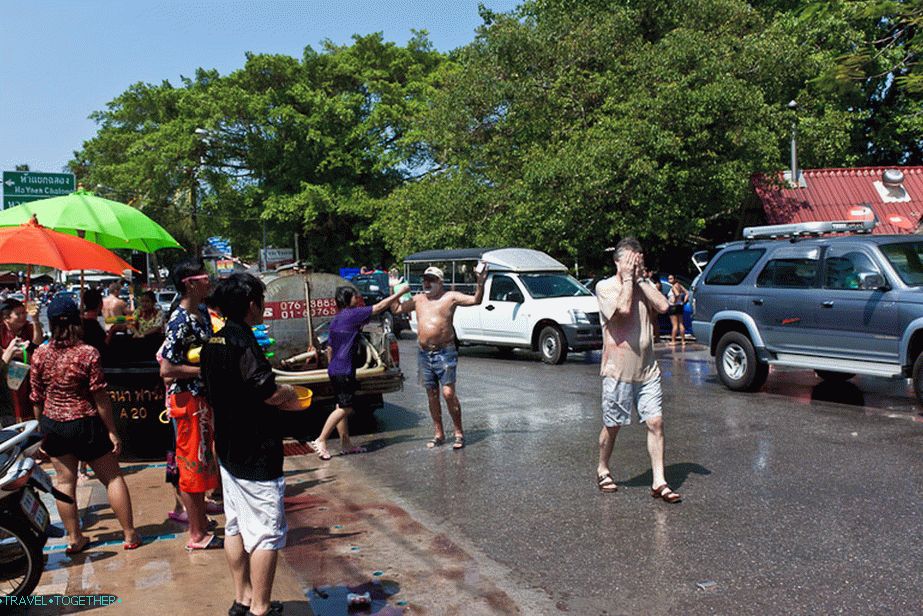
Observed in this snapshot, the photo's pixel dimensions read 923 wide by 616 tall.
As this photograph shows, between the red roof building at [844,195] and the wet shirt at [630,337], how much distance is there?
56.4 ft

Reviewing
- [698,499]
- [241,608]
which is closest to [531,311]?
[698,499]

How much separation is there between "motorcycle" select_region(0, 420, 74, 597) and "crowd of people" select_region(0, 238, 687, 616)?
0.67m

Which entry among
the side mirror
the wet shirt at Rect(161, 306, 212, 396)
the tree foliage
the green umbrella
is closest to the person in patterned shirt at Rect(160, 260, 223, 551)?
the wet shirt at Rect(161, 306, 212, 396)

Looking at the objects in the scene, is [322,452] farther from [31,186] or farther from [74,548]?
[31,186]

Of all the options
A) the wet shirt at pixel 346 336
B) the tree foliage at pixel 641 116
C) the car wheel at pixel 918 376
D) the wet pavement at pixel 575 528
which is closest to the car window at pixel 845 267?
the car wheel at pixel 918 376

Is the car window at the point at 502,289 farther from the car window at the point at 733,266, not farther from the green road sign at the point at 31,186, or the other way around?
the green road sign at the point at 31,186

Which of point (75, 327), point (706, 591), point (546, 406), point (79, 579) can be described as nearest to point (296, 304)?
point (546, 406)

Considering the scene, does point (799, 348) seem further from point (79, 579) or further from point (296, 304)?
point (79, 579)

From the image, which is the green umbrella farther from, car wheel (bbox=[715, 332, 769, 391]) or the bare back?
car wheel (bbox=[715, 332, 769, 391])

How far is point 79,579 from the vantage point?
16.6 ft

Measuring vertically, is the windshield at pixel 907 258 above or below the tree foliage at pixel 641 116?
below

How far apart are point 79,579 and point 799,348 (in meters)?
8.66

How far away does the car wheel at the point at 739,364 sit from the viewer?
36.0 feet

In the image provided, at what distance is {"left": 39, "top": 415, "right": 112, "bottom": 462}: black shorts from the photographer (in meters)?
5.29
